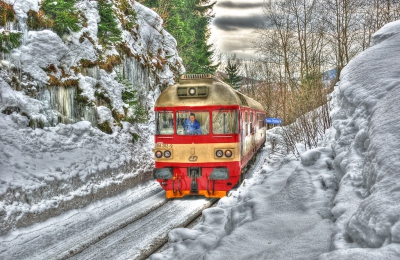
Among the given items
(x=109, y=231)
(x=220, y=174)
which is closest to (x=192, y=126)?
(x=220, y=174)

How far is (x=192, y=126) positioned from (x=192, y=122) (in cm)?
10

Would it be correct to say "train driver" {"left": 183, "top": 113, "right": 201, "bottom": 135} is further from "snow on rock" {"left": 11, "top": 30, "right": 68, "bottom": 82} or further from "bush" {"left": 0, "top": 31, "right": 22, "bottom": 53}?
"bush" {"left": 0, "top": 31, "right": 22, "bottom": 53}

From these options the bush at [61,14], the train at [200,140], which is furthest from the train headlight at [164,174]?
the bush at [61,14]

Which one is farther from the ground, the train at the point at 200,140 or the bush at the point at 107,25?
the bush at the point at 107,25

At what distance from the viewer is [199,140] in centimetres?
845

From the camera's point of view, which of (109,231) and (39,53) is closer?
(109,231)

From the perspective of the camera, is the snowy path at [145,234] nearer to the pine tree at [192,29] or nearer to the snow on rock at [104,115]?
the snow on rock at [104,115]

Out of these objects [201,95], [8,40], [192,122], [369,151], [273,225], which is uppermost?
[8,40]

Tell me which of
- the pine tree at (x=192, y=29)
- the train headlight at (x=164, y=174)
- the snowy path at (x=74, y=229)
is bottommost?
the snowy path at (x=74, y=229)

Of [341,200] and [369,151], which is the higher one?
[369,151]

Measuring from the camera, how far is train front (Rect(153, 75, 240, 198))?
843cm

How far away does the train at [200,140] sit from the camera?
8.43 metres

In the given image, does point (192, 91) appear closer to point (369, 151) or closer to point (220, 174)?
point (220, 174)

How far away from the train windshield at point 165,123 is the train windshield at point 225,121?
1.09 metres
